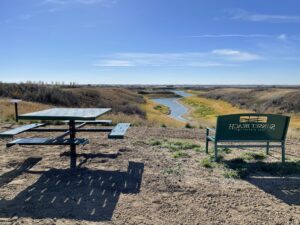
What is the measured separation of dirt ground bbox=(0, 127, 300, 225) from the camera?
343 centimetres

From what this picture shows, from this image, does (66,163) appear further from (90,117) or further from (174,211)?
(174,211)

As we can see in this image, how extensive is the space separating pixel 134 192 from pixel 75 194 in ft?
2.62

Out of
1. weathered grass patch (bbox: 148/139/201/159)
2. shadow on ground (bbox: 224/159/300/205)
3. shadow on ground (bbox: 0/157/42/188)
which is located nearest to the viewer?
shadow on ground (bbox: 224/159/300/205)

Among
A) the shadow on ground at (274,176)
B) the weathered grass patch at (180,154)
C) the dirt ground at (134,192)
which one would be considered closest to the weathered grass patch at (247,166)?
the shadow on ground at (274,176)

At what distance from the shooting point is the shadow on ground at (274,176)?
4.20 m

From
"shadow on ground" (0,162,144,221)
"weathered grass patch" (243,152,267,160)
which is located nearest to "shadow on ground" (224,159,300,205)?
"weathered grass patch" (243,152,267,160)

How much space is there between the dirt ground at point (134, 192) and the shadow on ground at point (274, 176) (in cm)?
2

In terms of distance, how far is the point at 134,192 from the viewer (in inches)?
163

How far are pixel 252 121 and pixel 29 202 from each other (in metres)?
4.01

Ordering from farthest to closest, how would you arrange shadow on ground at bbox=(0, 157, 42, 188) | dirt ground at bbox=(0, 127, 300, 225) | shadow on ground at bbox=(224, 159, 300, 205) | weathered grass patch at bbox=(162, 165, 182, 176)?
weathered grass patch at bbox=(162, 165, 182, 176) < shadow on ground at bbox=(0, 157, 42, 188) < shadow on ground at bbox=(224, 159, 300, 205) < dirt ground at bbox=(0, 127, 300, 225)

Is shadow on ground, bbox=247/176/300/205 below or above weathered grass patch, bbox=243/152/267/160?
below

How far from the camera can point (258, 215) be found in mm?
3502

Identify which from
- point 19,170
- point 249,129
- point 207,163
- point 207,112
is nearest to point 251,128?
point 249,129

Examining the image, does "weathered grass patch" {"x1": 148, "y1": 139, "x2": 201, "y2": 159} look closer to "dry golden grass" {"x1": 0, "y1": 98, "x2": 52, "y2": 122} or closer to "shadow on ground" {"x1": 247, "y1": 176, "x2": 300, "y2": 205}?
"shadow on ground" {"x1": 247, "y1": 176, "x2": 300, "y2": 205}
